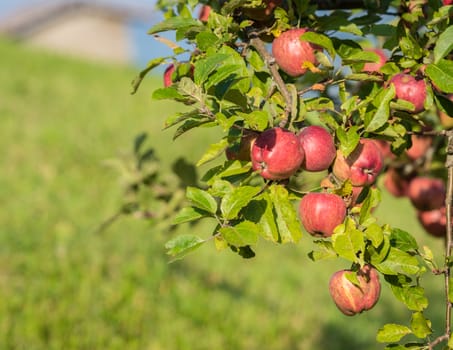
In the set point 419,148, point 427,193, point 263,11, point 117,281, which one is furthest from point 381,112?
point 117,281

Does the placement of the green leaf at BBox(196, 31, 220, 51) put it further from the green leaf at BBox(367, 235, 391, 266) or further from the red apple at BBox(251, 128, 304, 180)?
the green leaf at BBox(367, 235, 391, 266)

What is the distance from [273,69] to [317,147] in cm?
17

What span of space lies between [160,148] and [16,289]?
4.21 metres

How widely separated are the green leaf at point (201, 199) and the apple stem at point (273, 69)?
6.1 inches

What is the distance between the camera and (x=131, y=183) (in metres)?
2.26

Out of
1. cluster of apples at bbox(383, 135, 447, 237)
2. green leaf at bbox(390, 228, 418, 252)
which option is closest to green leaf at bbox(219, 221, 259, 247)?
green leaf at bbox(390, 228, 418, 252)

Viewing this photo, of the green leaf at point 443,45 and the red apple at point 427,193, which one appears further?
the red apple at point 427,193

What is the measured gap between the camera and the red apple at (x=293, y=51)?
1.11m

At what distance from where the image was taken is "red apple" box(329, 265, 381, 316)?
100 cm

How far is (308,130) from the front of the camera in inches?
39.7

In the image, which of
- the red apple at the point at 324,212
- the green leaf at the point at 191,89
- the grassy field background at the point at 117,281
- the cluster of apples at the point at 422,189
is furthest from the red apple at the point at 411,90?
the grassy field background at the point at 117,281

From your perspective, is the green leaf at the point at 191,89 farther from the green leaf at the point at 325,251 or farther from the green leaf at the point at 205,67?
the green leaf at the point at 325,251

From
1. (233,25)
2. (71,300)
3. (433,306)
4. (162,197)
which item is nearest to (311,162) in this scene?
(233,25)

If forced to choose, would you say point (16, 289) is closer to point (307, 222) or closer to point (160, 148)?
point (307, 222)
